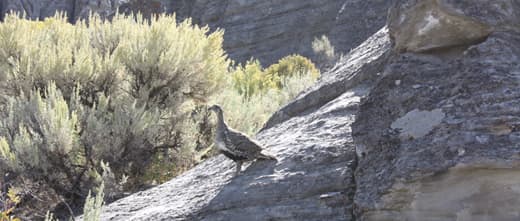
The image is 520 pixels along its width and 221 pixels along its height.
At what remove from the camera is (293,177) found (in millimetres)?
3934

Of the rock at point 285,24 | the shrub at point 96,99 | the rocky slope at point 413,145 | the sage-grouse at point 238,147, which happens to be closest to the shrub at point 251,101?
the shrub at point 96,99

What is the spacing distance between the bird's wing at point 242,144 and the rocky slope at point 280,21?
14.2 meters

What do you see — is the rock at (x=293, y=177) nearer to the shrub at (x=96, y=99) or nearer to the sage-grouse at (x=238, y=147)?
the sage-grouse at (x=238, y=147)

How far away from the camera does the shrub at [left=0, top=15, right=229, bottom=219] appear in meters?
6.02

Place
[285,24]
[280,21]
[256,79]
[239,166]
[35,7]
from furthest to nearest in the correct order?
[35,7]
[280,21]
[285,24]
[256,79]
[239,166]

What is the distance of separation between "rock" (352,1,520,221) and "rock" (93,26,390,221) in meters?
0.26

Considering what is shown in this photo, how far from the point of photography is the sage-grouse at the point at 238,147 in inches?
169

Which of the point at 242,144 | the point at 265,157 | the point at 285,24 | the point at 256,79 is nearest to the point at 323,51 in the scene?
the point at 285,24

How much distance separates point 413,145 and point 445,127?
0.56 feet

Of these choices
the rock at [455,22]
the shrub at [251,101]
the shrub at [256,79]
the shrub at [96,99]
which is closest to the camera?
the rock at [455,22]

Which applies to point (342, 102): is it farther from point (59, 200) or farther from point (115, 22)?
point (115, 22)

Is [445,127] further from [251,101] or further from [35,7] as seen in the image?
[35,7]

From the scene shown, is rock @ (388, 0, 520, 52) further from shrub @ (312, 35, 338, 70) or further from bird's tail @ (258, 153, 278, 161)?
shrub @ (312, 35, 338, 70)

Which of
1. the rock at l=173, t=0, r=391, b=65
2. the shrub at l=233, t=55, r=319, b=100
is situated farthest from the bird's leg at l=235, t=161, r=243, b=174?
the rock at l=173, t=0, r=391, b=65
